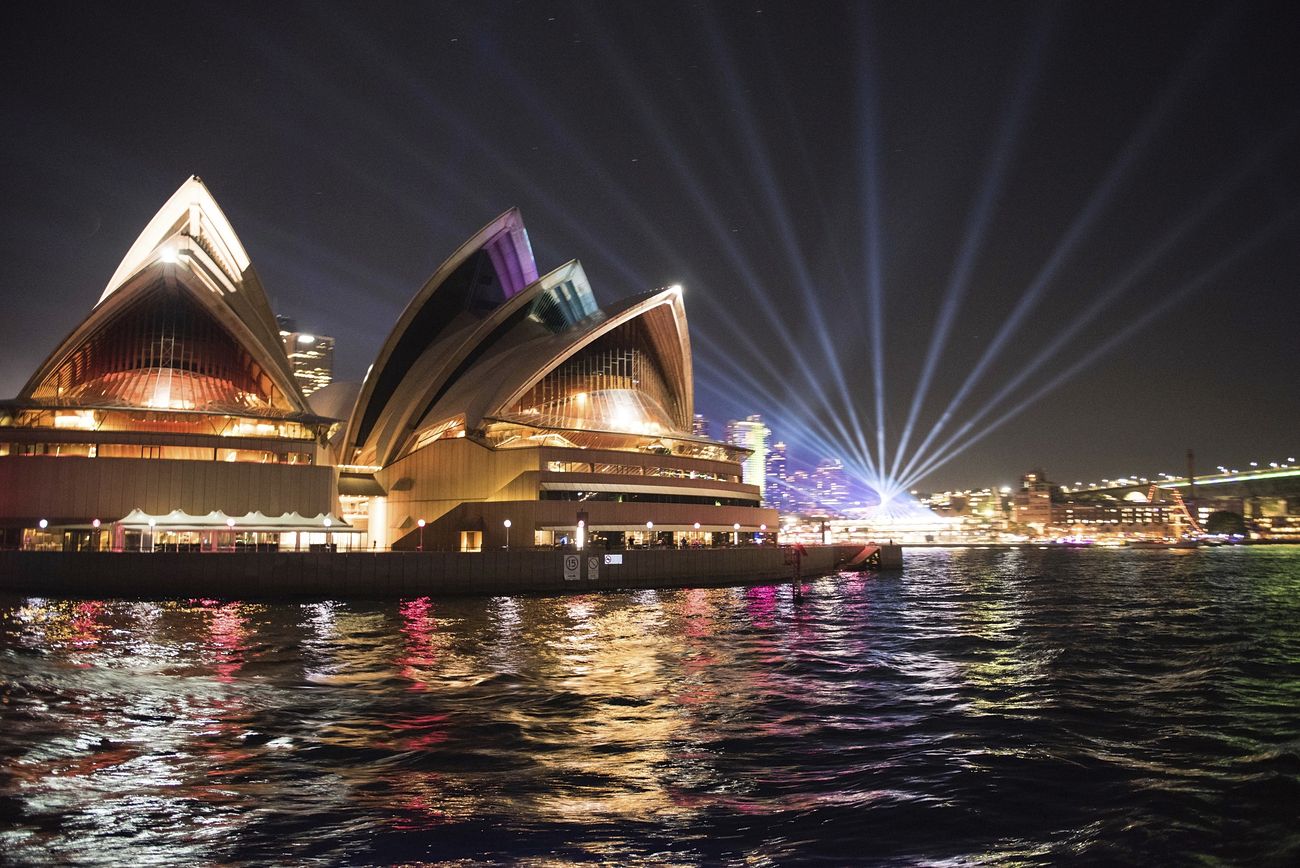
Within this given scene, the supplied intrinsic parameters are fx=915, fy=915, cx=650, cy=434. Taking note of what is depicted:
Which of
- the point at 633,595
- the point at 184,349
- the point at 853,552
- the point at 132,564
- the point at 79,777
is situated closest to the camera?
the point at 79,777

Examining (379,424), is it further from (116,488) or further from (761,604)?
(761,604)

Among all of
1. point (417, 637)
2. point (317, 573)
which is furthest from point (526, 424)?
point (417, 637)

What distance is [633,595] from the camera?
3925 cm

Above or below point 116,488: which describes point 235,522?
below

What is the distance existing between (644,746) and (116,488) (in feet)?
133

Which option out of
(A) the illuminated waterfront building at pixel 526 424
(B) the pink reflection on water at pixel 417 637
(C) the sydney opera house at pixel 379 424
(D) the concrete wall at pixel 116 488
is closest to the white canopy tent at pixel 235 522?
(C) the sydney opera house at pixel 379 424

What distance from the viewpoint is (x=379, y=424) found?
6050 cm

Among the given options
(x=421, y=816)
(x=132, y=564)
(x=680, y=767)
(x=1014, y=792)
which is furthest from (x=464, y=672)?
(x=132, y=564)

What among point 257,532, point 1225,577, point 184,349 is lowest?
point 1225,577

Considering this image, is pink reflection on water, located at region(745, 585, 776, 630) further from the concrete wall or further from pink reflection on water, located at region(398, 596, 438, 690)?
the concrete wall

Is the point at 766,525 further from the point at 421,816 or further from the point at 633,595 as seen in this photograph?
the point at 421,816

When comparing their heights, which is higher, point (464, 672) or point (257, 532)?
point (257, 532)

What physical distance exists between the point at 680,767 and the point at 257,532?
38233mm

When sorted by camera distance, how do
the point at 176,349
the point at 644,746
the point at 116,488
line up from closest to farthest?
the point at 644,746 < the point at 116,488 < the point at 176,349
